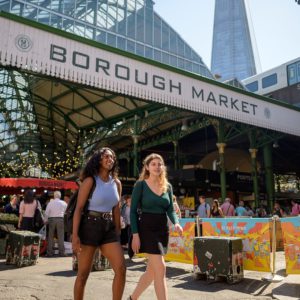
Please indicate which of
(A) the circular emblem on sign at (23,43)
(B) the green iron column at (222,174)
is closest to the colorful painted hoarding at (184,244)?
(A) the circular emblem on sign at (23,43)

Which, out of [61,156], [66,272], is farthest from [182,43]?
[66,272]

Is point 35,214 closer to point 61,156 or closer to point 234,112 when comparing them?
point 234,112

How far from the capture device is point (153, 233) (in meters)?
3.77

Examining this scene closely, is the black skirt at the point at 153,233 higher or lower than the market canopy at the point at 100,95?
→ lower

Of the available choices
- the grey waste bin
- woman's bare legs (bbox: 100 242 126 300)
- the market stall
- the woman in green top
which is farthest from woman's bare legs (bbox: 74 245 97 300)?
the market stall

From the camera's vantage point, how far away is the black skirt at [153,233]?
373cm

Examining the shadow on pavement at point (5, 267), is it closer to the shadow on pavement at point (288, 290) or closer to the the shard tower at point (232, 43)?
the shadow on pavement at point (288, 290)

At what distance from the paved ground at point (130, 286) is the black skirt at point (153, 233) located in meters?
1.66

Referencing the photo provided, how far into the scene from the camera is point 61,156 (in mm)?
33406

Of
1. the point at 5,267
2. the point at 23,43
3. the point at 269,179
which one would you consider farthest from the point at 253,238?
the point at 269,179

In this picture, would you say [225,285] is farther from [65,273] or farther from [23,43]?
[23,43]

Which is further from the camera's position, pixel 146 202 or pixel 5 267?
pixel 5 267

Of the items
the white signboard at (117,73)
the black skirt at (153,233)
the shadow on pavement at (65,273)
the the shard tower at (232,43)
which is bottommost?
the shadow on pavement at (65,273)

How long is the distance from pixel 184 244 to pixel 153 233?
436 cm
